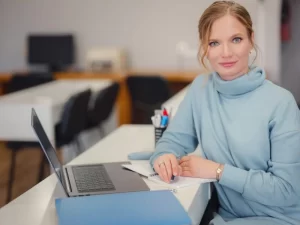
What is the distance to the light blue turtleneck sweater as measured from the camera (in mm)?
1271

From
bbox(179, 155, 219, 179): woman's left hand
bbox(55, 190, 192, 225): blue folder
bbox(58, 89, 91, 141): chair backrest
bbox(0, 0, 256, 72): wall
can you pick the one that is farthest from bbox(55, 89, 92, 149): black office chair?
bbox(0, 0, 256, 72): wall

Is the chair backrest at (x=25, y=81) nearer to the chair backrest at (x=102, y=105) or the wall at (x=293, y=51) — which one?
the chair backrest at (x=102, y=105)

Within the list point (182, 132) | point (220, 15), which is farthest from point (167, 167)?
point (220, 15)

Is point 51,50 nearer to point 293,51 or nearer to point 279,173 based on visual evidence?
point 293,51

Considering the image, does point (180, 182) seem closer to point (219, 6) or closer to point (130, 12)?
point (219, 6)

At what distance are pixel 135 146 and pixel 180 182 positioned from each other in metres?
0.51

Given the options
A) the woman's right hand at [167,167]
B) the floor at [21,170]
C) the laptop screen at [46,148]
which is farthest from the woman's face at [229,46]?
the floor at [21,170]

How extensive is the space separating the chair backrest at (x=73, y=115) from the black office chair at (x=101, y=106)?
32cm

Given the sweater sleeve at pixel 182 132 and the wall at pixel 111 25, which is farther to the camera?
the wall at pixel 111 25

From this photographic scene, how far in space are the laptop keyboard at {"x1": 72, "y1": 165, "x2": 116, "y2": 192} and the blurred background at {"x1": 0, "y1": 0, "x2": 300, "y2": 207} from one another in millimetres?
2063

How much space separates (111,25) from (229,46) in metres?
3.97

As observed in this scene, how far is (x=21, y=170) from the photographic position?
384 cm

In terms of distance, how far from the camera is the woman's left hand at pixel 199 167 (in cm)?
133

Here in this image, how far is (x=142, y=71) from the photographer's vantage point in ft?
16.1
